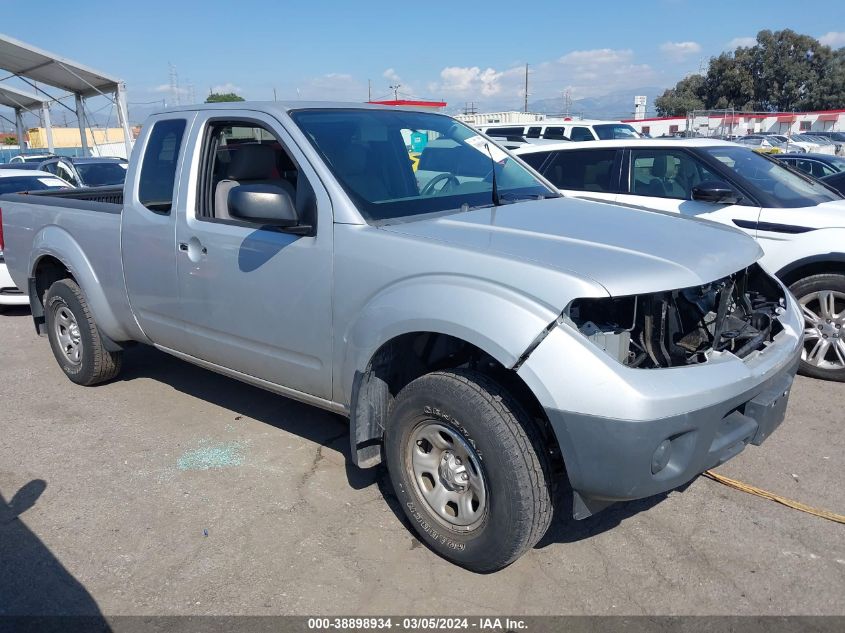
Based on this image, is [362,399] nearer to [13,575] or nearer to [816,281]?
[13,575]

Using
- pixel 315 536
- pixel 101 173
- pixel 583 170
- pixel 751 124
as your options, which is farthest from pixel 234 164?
pixel 751 124

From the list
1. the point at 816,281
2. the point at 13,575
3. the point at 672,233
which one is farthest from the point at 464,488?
the point at 816,281

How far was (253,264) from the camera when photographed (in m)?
3.48

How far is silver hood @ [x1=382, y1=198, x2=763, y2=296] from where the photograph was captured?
2.60 meters

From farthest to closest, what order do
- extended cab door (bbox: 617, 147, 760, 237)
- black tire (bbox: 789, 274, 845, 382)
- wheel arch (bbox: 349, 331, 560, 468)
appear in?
extended cab door (bbox: 617, 147, 760, 237) → black tire (bbox: 789, 274, 845, 382) → wheel arch (bbox: 349, 331, 560, 468)

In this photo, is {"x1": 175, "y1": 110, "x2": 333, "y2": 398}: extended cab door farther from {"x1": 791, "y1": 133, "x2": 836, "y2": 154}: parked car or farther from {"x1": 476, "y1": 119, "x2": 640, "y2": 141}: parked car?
{"x1": 791, "y1": 133, "x2": 836, "y2": 154}: parked car

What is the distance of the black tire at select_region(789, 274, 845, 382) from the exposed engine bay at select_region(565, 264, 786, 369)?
2.01 meters

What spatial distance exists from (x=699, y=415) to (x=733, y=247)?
1.00 m

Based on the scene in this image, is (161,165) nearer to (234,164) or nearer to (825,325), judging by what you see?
(234,164)

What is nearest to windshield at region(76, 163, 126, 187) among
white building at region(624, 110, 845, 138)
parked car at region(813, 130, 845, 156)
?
parked car at region(813, 130, 845, 156)

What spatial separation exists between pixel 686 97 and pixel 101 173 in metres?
59.1

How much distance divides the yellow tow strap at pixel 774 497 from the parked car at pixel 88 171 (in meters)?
11.8

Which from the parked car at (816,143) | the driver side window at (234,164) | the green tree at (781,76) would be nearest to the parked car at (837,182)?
the driver side window at (234,164)

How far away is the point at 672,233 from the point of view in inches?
124
